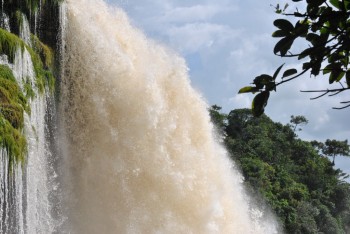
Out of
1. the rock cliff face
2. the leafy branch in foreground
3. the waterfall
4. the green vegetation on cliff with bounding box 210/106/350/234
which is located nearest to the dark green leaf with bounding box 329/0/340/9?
the leafy branch in foreground

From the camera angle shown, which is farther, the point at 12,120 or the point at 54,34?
the point at 54,34

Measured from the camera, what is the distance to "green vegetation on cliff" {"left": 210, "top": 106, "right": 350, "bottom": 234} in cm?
2839

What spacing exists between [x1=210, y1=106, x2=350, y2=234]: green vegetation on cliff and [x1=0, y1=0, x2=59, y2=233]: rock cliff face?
55.9ft

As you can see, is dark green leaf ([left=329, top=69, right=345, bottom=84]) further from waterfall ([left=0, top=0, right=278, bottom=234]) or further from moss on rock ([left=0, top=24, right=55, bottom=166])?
waterfall ([left=0, top=0, right=278, bottom=234])

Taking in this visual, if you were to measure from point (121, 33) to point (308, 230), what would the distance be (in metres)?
18.9

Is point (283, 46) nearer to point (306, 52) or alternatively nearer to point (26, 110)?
point (306, 52)

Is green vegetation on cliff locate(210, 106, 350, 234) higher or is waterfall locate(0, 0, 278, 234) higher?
green vegetation on cliff locate(210, 106, 350, 234)

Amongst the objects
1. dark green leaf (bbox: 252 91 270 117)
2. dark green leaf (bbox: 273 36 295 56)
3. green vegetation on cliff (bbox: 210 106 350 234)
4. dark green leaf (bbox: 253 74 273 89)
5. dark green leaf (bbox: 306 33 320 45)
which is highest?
green vegetation on cliff (bbox: 210 106 350 234)

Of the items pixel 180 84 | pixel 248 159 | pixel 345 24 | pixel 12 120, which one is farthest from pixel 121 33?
pixel 248 159

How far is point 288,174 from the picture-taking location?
3447cm

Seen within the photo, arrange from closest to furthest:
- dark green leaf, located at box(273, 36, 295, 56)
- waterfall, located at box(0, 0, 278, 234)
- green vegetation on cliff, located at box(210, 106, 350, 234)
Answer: dark green leaf, located at box(273, 36, 295, 56) → waterfall, located at box(0, 0, 278, 234) → green vegetation on cliff, located at box(210, 106, 350, 234)

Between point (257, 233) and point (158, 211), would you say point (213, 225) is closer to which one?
point (158, 211)

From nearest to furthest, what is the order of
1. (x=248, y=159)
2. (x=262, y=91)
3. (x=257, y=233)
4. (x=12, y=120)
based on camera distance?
(x=262, y=91)
(x=12, y=120)
(x=257, y=233)
(x=248, y=159)

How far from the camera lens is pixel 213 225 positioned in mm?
11492
